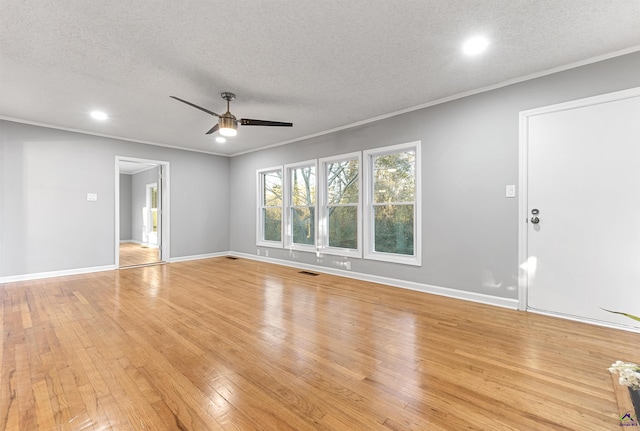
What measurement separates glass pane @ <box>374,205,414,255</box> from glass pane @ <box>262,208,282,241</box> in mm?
2440

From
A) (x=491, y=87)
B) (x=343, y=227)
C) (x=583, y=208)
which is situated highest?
(x=491, y=87)

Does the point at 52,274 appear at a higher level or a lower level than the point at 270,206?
lower

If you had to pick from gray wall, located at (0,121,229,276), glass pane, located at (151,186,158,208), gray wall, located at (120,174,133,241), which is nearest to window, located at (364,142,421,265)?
gray wall, located at (0,121,229,276)

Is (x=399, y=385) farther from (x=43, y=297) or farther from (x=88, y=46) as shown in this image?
(x=43, y=297)

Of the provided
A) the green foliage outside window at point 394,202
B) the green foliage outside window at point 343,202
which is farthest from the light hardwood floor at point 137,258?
the green foliage outside window at point 394,202

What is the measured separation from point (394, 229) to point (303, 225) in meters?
2.07

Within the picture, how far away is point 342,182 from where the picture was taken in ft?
17.0

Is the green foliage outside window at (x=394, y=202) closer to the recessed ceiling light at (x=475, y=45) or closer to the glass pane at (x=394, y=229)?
the glass pane at (x=394, y=229)

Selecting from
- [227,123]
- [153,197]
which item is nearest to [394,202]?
[227,123]

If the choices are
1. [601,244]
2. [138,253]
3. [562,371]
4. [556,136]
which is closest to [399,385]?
[562,371]

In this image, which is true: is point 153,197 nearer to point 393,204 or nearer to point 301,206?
point 301,206

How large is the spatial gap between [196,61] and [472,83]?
303 cm

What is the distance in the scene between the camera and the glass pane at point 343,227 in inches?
195

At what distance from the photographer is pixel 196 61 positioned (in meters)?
2.83
